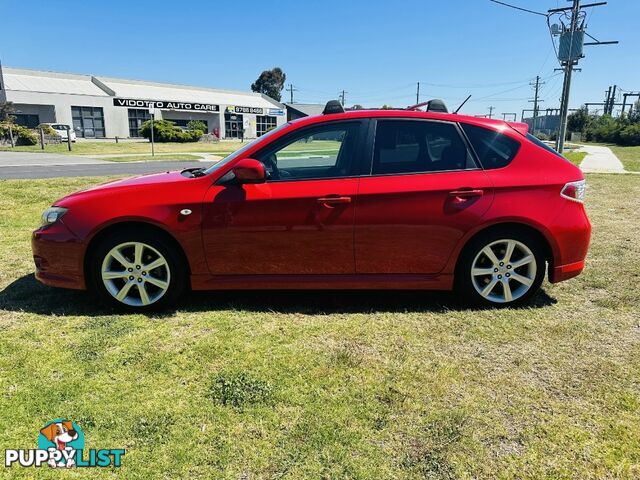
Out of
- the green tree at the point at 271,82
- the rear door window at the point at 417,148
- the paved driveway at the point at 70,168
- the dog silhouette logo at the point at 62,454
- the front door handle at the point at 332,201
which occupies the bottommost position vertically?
the dog silhouette logo at the point at 62,454

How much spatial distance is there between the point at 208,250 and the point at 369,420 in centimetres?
195

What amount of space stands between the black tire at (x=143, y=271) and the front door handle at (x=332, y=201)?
1.26 m

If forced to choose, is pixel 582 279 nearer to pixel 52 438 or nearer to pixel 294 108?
pixel 52 438

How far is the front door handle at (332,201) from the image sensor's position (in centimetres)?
373

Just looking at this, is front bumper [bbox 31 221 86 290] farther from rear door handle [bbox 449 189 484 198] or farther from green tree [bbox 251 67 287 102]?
green tree [bbox 251 67 287 102]

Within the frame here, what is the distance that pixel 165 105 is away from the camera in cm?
Answer: 5288

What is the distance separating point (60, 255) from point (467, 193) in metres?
3.34

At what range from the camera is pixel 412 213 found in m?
3.77

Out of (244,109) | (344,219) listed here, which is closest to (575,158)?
(344,219)

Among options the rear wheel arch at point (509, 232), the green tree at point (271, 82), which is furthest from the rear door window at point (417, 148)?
the green tree at point (271, 82)

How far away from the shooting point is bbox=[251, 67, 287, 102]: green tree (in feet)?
332

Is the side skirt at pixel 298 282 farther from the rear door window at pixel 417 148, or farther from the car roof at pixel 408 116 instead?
the car roof at pixel 408 116

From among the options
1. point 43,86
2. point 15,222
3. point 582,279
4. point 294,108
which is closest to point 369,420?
point 582,279

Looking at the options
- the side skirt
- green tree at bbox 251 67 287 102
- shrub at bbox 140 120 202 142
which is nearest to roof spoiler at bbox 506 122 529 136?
the side skirt
